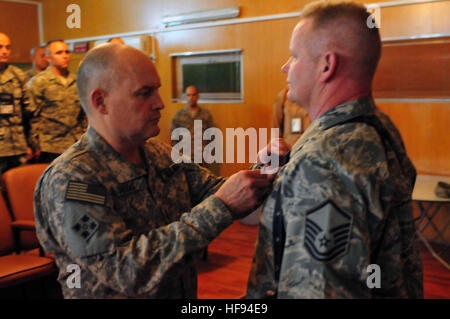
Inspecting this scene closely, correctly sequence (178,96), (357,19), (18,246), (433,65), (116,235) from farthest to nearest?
(178,96) < (433,65) < (18,246) < (116,235) < (357,19)

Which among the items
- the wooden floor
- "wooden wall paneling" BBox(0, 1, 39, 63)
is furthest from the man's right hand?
"wooden wall paneling" BBox(0, 1, 39, 63)

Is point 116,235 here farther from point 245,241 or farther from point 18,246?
point 245,241

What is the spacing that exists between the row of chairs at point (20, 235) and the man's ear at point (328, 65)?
2.23 m

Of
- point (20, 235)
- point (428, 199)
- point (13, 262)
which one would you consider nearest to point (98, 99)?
point (13, 262)

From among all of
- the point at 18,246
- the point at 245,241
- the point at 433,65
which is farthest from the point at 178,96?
the point at 18,246

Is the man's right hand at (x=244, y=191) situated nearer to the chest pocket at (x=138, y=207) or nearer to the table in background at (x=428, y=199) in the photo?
the chest pocket at (x=138, y=207)

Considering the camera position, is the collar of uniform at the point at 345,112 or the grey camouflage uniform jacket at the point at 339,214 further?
the collar of uniform at the point at 345,112

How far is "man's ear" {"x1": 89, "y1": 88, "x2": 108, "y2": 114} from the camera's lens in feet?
4.42

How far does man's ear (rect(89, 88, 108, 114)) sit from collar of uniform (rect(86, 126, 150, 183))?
0.08 metres

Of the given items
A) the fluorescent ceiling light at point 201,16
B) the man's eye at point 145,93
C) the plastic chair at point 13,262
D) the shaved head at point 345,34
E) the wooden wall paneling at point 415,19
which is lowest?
the plastic chair at point 13,262

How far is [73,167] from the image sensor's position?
1263 millimetres

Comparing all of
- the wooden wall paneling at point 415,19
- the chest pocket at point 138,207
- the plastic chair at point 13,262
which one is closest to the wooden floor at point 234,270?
the plastic chair at point 13,262

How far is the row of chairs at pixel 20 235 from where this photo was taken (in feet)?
8.53
